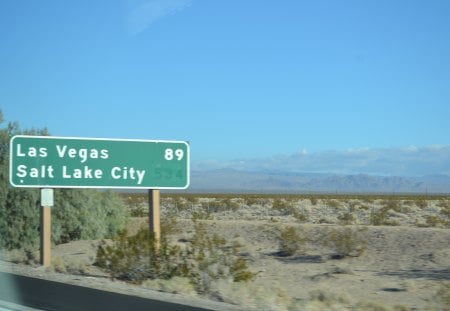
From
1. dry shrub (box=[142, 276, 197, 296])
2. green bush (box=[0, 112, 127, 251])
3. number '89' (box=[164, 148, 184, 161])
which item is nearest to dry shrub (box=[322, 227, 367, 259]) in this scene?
green bush (box=[0, 112, 127, 251])

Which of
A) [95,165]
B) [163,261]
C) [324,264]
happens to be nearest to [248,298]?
[163,261]

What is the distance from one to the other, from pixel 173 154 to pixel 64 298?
7.06m

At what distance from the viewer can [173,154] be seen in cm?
1955

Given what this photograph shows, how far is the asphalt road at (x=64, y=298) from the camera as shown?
11.8 metres

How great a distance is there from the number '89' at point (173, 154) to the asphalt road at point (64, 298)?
580 centimetres

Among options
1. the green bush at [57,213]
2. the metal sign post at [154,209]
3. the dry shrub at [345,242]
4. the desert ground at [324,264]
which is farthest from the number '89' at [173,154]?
the dry shrub at [345,242]

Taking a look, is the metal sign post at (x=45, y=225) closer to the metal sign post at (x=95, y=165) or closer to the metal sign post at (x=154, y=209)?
the metal sign post at (x=95, y=165)

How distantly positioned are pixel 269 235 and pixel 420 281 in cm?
1091

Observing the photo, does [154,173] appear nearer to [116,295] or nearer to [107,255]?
[107,255]

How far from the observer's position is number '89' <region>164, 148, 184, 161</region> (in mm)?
19484

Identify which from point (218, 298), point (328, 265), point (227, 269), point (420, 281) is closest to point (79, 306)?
point (218, 298)

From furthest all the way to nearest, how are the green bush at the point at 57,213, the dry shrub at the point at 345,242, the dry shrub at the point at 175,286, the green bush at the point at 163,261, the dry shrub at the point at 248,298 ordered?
the dry shrub at the point at 345,242 → the green bush at the point at 57,213 → the green bush at the point at 163,261 → the dry shrub at the point at 175,286 → the dry shrub at the point at 248,298

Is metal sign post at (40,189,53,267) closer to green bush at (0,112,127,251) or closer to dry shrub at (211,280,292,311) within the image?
dry shrub at (211,280,292,311)

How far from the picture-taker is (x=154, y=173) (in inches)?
770
